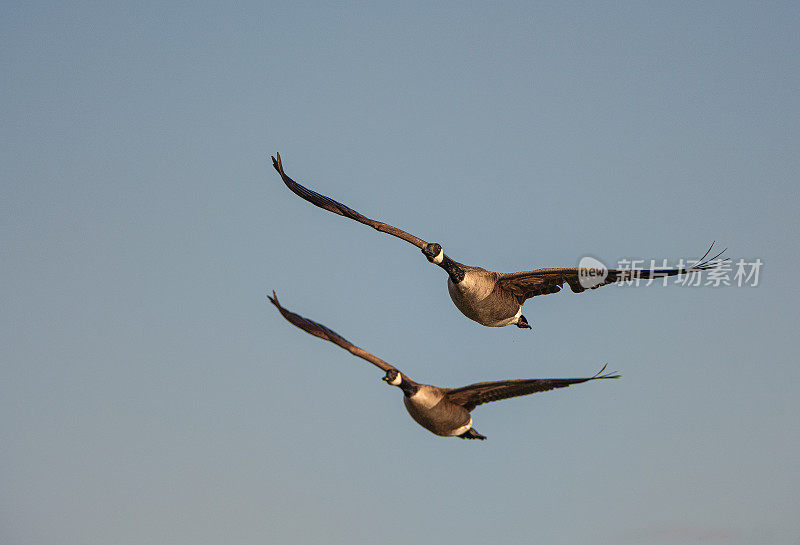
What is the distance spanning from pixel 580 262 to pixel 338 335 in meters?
4.99

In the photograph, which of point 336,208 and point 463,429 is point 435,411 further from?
point 336,208

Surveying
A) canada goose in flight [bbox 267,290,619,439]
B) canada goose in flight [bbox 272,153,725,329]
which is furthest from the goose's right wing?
canada goose in flight [bbox 267,290,619,439]

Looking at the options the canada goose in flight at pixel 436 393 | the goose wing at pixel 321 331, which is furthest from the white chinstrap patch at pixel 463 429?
the goose wing at pixel 321 331

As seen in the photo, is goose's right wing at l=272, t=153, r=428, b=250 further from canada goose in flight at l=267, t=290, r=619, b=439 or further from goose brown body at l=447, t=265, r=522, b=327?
canada goose in flight at l=267, t=290, r=619, b=439

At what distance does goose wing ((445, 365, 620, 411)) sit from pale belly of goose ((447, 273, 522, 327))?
3.07 meters

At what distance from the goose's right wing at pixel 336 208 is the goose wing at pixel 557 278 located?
1983 mm

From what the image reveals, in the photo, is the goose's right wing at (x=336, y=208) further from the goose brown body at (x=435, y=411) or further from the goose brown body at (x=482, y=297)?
the goose brown body at (x=435, y=411)

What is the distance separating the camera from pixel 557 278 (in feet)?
73.4

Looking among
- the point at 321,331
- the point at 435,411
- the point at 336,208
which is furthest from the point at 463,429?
the point at 336,208

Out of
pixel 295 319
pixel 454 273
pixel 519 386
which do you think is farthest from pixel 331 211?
pixel 519 386

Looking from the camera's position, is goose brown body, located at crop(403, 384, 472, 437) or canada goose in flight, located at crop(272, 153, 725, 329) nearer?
goose brown body, located at crop(403, 384, 472, 437)

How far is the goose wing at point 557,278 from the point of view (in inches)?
794

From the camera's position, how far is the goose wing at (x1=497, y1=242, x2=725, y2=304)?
794 inches

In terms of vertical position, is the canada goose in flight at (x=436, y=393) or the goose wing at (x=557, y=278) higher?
the goose wing at (x=557, y=278)
